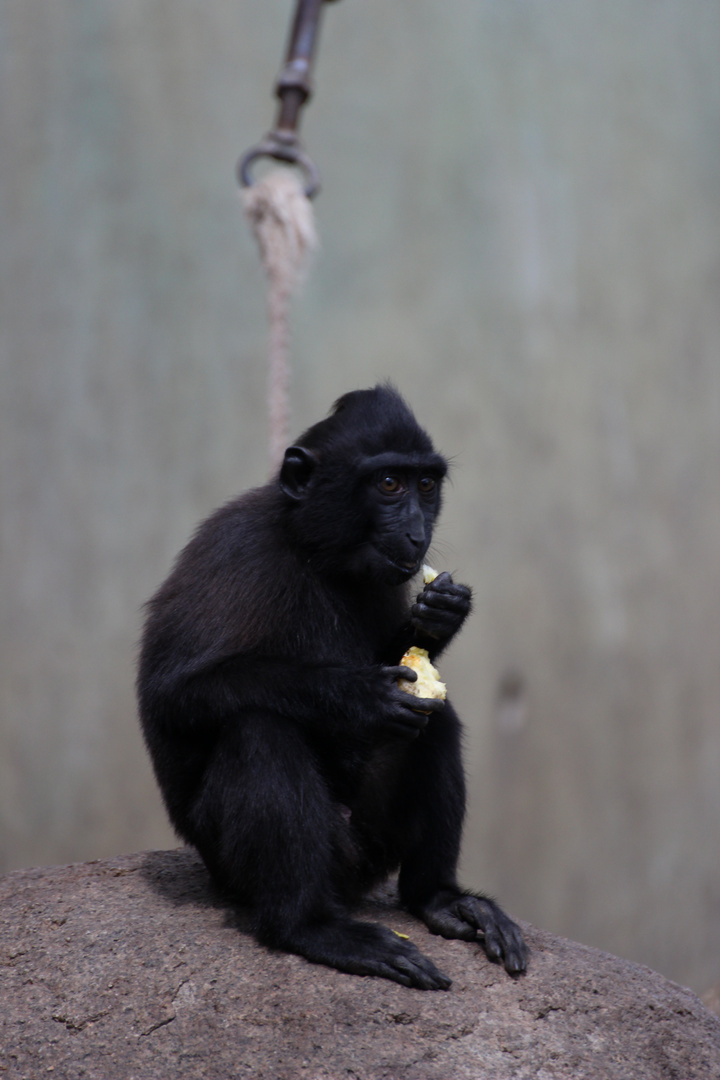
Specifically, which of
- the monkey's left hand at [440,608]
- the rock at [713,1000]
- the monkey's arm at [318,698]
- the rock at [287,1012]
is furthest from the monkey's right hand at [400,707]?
the rock at [713,1000]

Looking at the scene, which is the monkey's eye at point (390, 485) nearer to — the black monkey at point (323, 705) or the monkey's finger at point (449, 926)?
the black monkey at point (323, 705)

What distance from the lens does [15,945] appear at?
3.44 meters

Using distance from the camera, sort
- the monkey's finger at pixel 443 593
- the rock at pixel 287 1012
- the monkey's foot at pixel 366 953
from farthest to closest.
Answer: the monkey's finger at pixel 443 593, the monkey's foot at pixel 366 953, the rock at pixel 287 1012

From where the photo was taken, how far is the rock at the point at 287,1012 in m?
2.84

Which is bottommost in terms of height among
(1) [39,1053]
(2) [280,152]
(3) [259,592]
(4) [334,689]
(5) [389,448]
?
(1) [39,1053]

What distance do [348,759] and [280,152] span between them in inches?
113

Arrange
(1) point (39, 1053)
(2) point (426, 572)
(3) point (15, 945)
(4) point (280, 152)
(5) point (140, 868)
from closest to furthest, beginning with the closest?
(1) point (39, 1053), (3) point (15, 945), (2) point (426, 572), (5) point (140, 868), (4) point (280, 152)

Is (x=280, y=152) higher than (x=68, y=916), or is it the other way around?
(x=280, y=152)

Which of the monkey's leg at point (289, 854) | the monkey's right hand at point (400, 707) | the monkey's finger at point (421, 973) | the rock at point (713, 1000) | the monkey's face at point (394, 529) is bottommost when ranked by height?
the rock at point (713, 1000)

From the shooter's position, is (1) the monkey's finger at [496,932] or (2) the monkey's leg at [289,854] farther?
(1) the monkey's finger at [496,932]

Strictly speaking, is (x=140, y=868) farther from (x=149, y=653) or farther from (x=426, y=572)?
(x=426, y=572)

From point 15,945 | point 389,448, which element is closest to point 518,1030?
point 15,945

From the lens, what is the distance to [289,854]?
3.20 m

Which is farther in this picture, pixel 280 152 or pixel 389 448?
pixel 280 152
